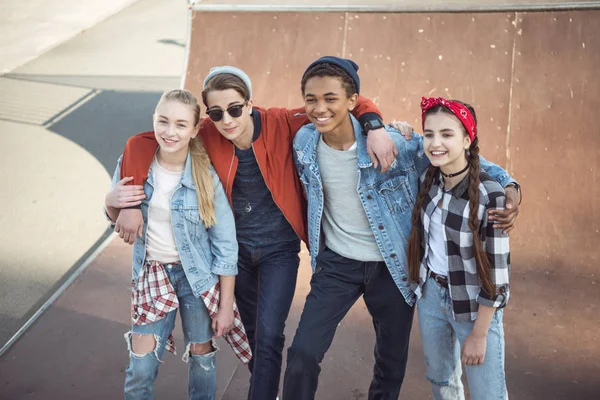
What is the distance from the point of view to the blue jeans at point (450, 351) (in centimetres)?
279

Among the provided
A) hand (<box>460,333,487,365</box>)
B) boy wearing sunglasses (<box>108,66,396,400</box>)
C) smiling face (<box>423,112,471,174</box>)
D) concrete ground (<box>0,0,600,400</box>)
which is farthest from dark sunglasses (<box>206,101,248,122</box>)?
concrete ground (<box>0,0,600,400</box>)

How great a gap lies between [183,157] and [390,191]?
109 centimetres

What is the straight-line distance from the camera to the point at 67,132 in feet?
26.5

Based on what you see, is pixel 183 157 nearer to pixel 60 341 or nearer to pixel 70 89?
pixel 60 341

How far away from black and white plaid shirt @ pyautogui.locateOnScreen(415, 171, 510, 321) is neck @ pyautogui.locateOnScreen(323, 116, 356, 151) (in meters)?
0.57

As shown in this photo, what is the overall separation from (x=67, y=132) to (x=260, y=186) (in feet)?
18.4

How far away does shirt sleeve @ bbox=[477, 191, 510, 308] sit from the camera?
2.68 meters

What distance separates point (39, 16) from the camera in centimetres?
1318

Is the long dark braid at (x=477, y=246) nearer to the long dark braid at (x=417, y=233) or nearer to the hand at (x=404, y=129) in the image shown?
the long dark braid at (x=417, y=233)

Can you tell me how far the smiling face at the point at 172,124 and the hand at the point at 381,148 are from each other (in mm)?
921

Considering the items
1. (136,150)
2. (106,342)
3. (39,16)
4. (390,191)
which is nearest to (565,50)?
(390,191)

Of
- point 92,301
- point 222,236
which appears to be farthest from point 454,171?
point 92,301

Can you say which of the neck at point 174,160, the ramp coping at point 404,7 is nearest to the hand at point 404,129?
the neck at point 174,160

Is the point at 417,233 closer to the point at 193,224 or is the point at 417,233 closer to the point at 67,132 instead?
the point at 193,224
